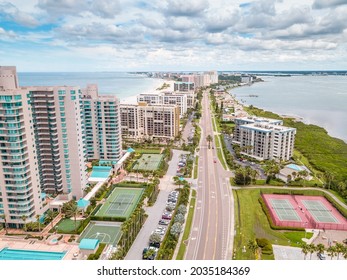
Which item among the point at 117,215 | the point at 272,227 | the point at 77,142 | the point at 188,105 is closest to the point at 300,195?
the point at 272,227

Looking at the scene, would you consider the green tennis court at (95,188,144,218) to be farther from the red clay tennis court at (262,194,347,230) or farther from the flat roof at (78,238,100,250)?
the red clay tennis court at (262,194,347,230)

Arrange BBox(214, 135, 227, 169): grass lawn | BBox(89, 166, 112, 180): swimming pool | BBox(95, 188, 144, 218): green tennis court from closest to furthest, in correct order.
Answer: BBox(95, 188, 144, 218): green tennis court → BBox(89, 166, 112, 180): swimming pool → BBox(214, 135, 227, 169): grass lawn

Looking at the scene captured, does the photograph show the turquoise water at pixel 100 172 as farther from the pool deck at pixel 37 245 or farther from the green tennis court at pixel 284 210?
the green tennis court at pixel 284 210

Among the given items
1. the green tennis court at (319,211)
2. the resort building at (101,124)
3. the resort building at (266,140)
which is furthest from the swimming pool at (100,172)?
the green tennis court at (319,211)

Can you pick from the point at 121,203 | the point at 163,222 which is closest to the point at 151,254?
the point at 163,222

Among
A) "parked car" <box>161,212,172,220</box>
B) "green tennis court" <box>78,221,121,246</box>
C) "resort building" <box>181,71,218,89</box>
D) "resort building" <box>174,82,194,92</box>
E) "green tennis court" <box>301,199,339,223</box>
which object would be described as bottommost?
"green tennis court" <box>301,199,339,223</box>

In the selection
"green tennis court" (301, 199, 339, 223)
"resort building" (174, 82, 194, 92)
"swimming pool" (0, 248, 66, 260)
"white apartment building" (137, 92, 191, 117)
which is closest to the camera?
"swimming pool" (0, 248, 66, 260)

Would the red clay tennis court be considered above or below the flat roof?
below

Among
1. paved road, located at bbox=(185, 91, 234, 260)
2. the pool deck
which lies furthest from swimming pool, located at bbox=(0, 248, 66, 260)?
paved road, located at bbox=(185, 91, 234, 260)
